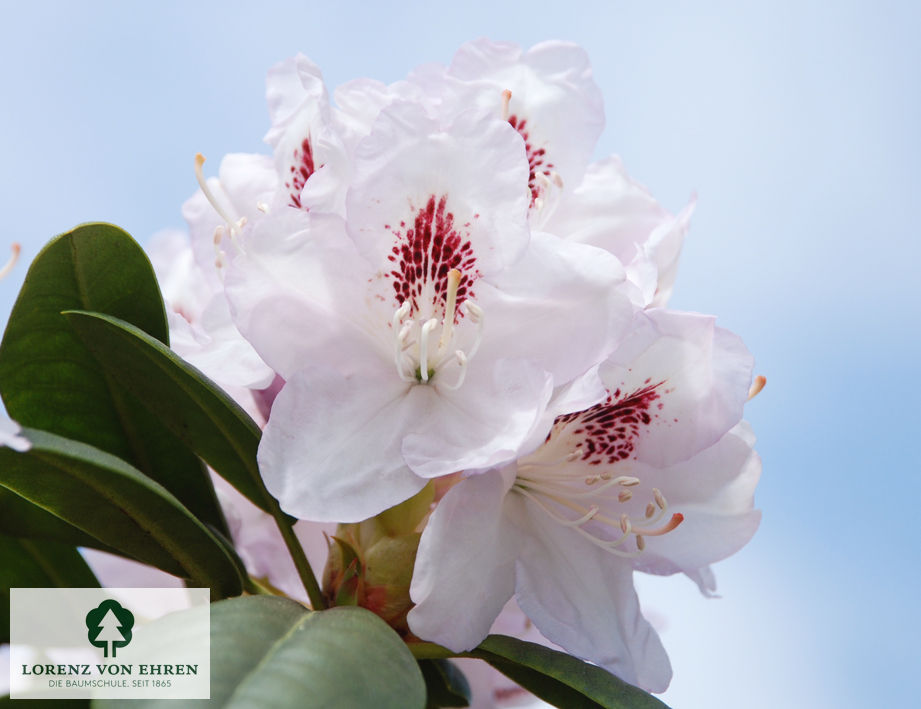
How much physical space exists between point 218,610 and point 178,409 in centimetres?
22

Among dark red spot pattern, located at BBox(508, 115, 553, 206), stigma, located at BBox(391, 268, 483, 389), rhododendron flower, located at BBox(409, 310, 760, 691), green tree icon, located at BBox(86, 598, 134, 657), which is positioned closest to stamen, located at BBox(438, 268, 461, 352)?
stigma, located at BBox(391, 268, 483, 389)

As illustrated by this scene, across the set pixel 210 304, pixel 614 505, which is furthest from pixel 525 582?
pixel 210 304

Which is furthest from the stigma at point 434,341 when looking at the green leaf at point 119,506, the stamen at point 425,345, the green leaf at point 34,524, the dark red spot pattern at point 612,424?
the green leaf at point 34,524

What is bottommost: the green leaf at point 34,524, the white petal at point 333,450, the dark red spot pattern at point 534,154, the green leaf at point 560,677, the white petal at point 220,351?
the green leaf at point 560,677

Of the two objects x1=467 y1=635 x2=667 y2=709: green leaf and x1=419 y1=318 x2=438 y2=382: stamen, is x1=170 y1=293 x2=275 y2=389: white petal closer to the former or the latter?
x1=419 y1=318 x2=438 y2=382: stamen

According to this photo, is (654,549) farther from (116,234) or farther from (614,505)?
(116,234)

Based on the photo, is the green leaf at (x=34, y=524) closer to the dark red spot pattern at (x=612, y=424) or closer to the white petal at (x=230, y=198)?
the white petal at (x=230, y=198)

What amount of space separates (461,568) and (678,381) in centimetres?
25

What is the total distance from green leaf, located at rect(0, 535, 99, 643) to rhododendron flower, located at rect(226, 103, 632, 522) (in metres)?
0.34

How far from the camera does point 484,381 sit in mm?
786

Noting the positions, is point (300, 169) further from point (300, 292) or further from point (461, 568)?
point (461, 568)

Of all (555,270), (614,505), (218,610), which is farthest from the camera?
(614,505)

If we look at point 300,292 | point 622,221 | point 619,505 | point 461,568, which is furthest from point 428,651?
point 622,221

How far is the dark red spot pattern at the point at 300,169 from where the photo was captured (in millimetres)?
888
